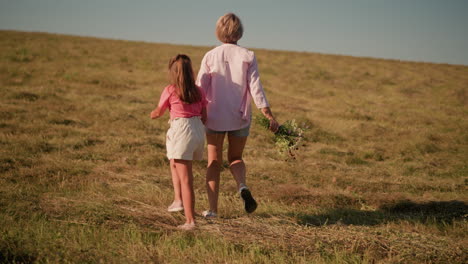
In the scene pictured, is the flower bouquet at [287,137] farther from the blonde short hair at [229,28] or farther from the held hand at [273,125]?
the blonde short hair at [229,28]

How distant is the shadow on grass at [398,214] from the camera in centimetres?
521

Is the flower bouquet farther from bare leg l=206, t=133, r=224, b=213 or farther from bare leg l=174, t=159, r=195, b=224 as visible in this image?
bare leg l=174, t=159, r=195, b=224

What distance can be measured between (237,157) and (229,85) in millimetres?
830

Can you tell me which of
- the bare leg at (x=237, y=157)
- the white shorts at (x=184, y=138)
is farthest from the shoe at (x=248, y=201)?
the white shorts at (x=184, y=138)

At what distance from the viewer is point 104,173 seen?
7.13 metres

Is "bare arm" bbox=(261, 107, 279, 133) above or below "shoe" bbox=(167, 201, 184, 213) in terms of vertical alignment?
above

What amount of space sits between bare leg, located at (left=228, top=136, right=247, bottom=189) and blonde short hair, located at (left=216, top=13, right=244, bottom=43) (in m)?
1.08

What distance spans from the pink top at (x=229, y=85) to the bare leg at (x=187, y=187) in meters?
0.52

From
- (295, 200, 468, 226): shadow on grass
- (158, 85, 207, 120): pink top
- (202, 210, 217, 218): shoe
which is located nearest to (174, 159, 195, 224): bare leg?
(202, 210, 217, 218): shoe

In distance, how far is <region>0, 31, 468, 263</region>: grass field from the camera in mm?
3766

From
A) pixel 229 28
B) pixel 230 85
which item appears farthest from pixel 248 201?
pixel 229 28

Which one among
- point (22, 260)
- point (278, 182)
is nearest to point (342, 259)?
point (22, 260)

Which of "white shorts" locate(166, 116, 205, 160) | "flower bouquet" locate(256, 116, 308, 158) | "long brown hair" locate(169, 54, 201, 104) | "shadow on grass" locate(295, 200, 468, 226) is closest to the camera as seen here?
"long brown hair" locate(169, 54, 201, 104)

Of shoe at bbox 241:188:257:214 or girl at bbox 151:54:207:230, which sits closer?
girl at bbox 151:54:207:230
